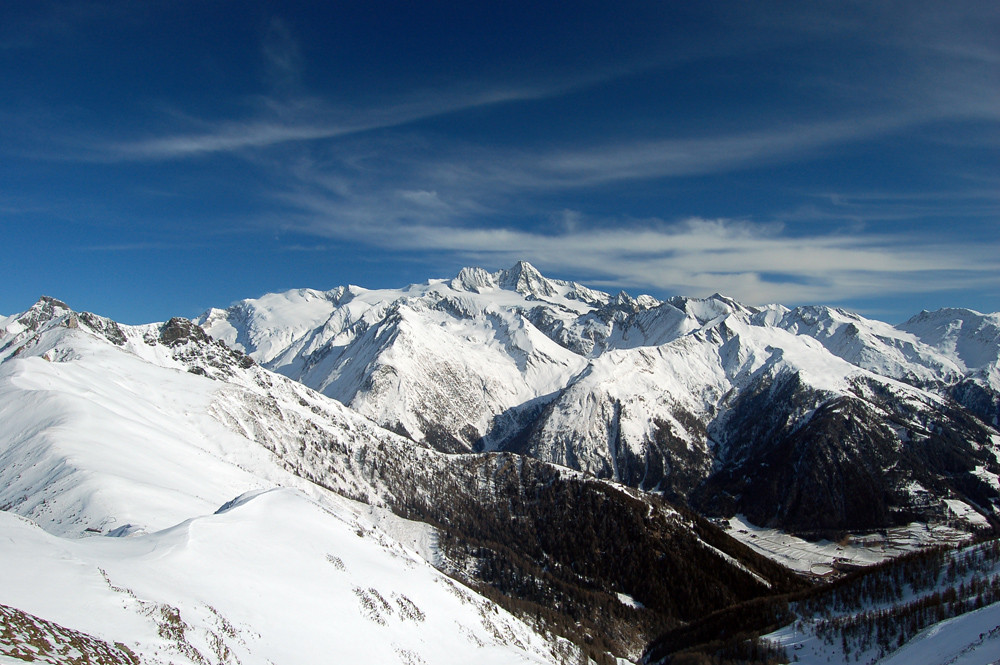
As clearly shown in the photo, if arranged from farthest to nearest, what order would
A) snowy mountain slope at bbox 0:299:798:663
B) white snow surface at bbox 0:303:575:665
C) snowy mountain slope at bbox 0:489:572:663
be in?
snowy mountain slope at bbox 0:299:798:663
white snow surface at bbox 0:303:575:665
snowy mountain slope at bbox 0:489:572:663

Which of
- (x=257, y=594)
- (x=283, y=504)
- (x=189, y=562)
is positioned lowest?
(x=257, y=594)

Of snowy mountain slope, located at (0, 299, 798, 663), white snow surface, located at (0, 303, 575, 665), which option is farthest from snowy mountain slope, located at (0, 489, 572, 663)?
snowy mountain slope, located at (0, 299, 798, 663)

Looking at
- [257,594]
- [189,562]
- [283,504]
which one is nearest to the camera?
[189,562]

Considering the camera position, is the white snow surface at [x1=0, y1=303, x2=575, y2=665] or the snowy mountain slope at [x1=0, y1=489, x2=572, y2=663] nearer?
the snowy mountain slope at [x1=0, y1=489, x2=572, y2=663]

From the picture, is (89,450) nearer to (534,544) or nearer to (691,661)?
(691,661)

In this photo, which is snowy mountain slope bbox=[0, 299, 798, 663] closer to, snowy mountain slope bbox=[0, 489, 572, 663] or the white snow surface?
the white snow surface

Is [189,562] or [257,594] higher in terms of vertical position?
[189,562]

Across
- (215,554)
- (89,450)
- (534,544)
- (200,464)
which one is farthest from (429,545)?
(215,554)

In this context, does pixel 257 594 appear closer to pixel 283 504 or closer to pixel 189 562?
pixel 189 562

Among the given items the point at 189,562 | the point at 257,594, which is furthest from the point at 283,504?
the point at 189,562

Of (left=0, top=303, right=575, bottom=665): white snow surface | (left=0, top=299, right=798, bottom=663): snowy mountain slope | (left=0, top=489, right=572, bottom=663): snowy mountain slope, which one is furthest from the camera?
(left=0, top=299, right=798, bottom=663): snowy mountain slope
